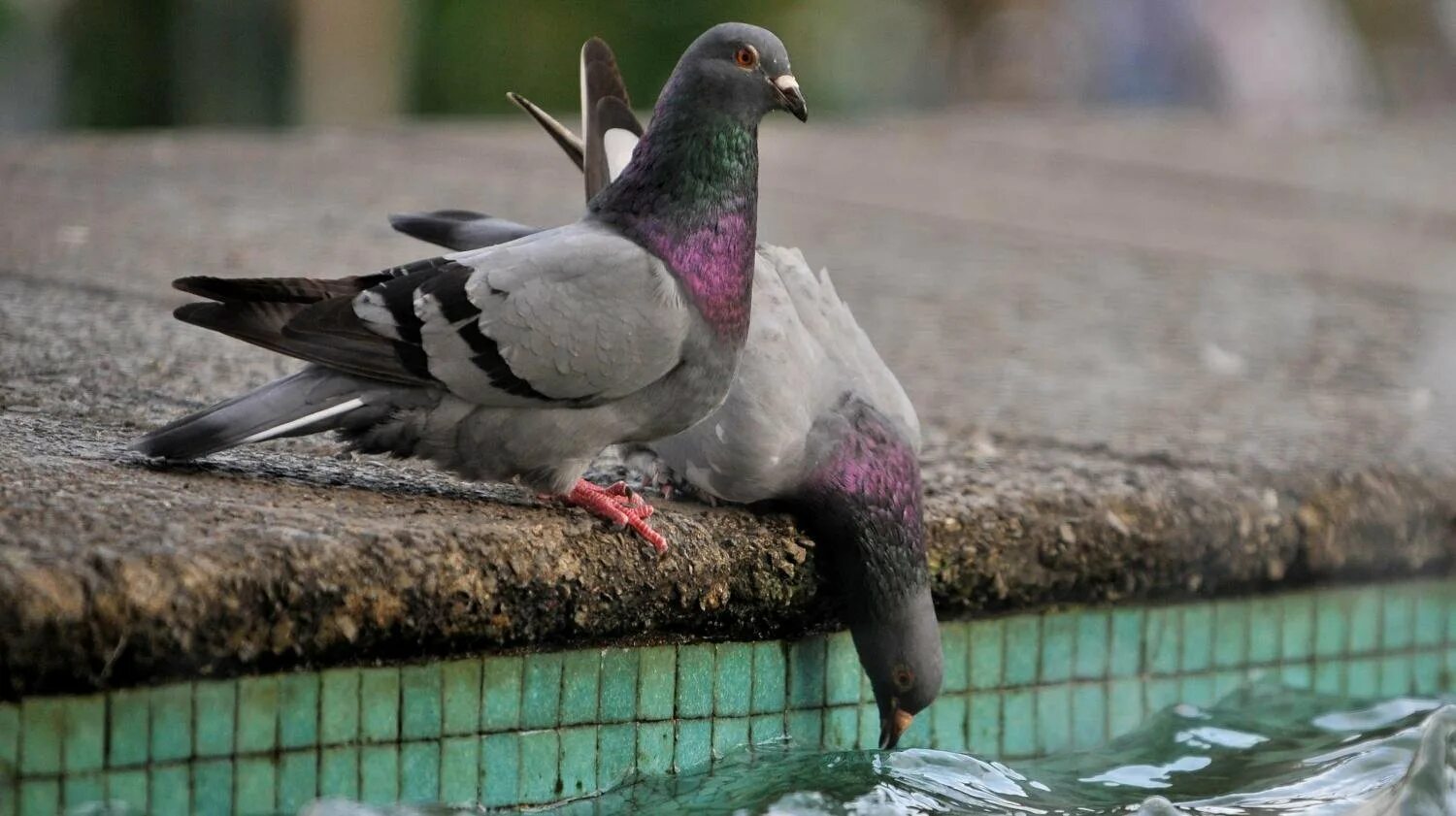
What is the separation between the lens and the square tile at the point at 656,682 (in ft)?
8.19

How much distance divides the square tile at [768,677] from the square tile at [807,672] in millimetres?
20

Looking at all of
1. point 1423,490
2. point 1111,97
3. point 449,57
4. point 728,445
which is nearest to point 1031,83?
point 1111,97

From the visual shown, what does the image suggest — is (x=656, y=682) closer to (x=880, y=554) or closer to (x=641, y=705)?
(x=641, y=705)

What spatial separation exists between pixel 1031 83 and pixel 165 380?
34.8 feet

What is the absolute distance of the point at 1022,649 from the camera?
9.58 ft

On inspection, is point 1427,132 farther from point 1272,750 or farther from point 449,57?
point 1272,750

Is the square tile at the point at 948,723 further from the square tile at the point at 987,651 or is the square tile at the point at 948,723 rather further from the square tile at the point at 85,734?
the square tile at the point at 85,734

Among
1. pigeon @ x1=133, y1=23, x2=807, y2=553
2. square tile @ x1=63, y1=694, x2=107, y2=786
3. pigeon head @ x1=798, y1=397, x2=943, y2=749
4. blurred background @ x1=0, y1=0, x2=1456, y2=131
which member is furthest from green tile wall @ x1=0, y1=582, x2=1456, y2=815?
blurred background @ x1=0, y1=0, x2=1456, y2=131

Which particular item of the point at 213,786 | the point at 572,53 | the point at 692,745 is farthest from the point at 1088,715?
the point at 572,53

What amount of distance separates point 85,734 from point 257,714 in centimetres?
20

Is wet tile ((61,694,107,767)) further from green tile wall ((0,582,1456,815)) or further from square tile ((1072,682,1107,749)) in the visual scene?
square tile ((1072,682,1107,749))

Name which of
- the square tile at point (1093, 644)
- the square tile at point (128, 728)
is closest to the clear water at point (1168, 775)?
the square tile at point (1093, 644)

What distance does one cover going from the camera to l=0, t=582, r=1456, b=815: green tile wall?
204 cm

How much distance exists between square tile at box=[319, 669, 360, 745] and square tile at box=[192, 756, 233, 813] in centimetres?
13
